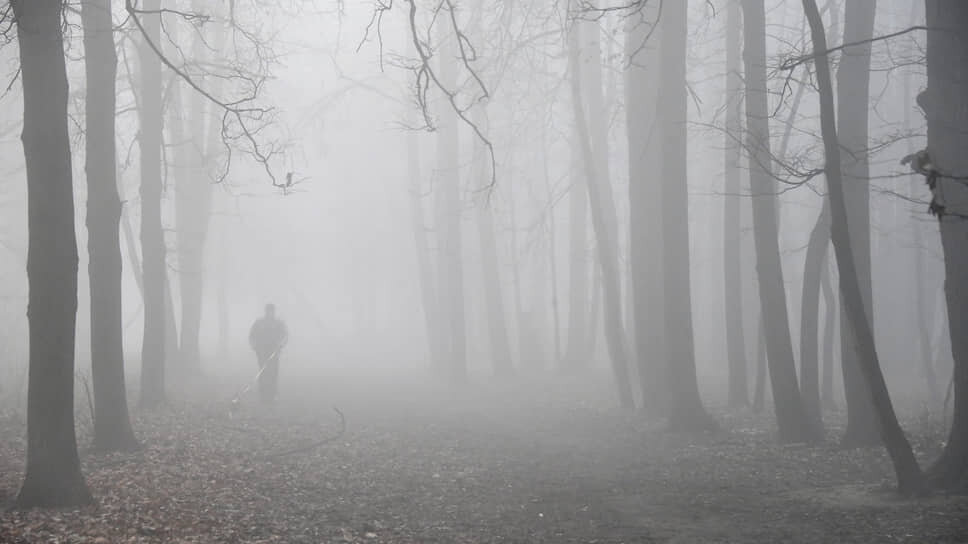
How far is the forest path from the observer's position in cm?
696

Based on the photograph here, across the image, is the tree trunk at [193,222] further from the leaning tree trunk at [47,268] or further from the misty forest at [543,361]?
the leaning tree trunk at [47,268]

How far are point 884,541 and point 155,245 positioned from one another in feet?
43.2

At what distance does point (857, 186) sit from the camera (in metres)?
10.8

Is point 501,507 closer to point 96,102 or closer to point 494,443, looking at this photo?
point 494,443

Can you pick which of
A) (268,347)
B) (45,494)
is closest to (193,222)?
(268,347)

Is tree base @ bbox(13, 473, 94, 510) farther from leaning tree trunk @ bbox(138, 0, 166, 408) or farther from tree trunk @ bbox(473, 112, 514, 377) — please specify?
tree trunk @ bbox(473, 112, 514, 377)

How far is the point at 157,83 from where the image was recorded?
1661 cm

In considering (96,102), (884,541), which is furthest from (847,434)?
(96,102)

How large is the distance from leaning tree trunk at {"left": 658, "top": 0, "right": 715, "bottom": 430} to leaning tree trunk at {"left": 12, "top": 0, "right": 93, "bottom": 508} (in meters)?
8.73

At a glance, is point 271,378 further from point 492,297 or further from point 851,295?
point 851,295

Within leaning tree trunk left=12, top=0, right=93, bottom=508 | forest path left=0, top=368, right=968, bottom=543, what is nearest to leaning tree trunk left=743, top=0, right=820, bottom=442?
forest path left=0, top=368, right=968, bottom=543

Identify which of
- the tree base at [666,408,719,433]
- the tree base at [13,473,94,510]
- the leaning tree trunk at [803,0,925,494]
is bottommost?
the tree base at [666,408,719,433]

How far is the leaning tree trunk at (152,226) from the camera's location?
1394cm

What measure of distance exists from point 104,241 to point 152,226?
5.62 meters
